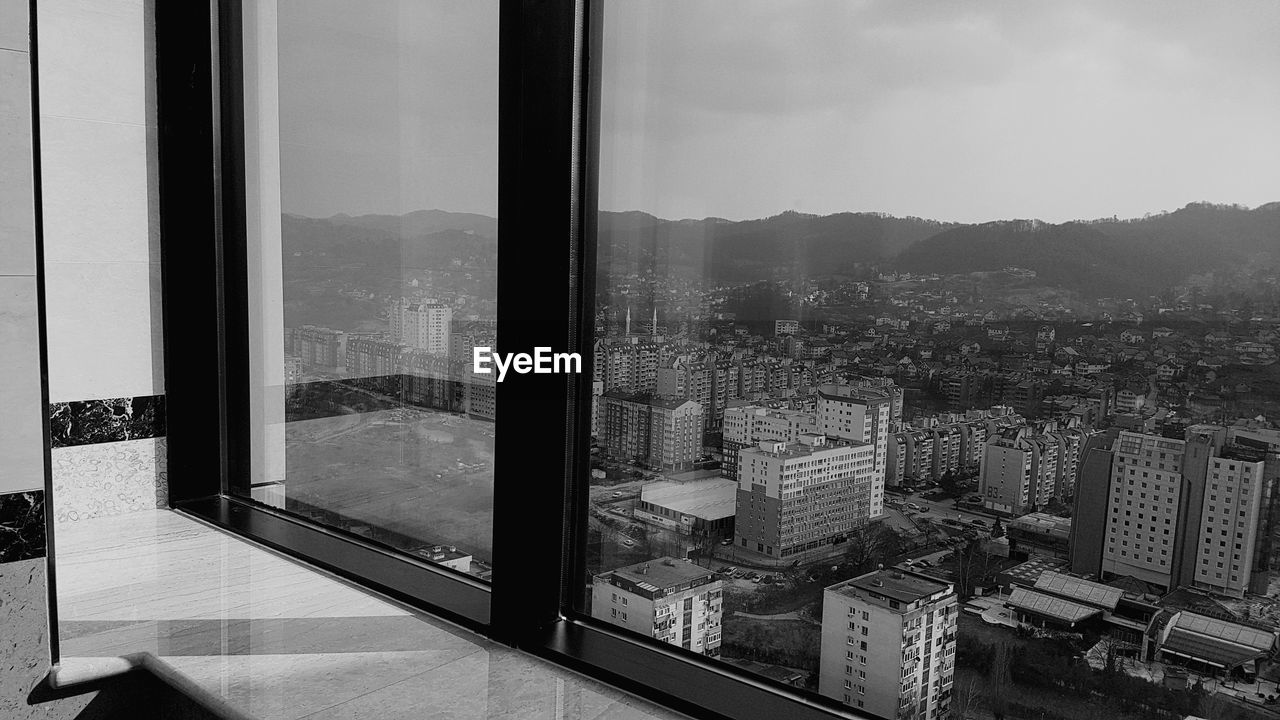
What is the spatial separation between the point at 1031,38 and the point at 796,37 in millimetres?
362

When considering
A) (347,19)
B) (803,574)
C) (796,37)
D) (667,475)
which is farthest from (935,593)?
(347,19)

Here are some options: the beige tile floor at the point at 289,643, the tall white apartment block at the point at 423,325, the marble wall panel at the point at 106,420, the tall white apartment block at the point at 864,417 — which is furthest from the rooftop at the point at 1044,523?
the marble wall panel at the point at 106,420

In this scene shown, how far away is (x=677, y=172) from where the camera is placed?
5.28ft

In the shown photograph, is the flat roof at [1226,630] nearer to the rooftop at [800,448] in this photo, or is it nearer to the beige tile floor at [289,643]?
the rooftop at [800,448]

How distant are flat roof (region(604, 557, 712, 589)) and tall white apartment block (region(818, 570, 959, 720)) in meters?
0.27

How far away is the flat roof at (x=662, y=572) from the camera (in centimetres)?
164

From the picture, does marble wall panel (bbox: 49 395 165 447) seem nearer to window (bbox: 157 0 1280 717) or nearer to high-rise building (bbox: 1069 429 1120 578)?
window (bbox: 157 0 1280 717)

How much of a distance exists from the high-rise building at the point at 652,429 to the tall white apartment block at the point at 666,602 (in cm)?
20

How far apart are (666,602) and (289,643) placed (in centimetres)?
76

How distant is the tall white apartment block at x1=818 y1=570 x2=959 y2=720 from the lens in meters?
1.32

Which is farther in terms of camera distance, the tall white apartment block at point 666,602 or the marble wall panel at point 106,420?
the marble wall panel at point 106,420

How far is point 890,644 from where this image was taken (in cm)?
137

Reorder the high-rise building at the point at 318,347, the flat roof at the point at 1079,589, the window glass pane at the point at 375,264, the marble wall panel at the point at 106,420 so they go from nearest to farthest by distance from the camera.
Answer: the flat roof at the point at 1079,589 < the window glass pane at the point at 375,264 < the high-rise building at the point at 318,347 < the marble wall panel at the point at 106,420

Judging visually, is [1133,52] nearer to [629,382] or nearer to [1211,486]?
[1211,486]
